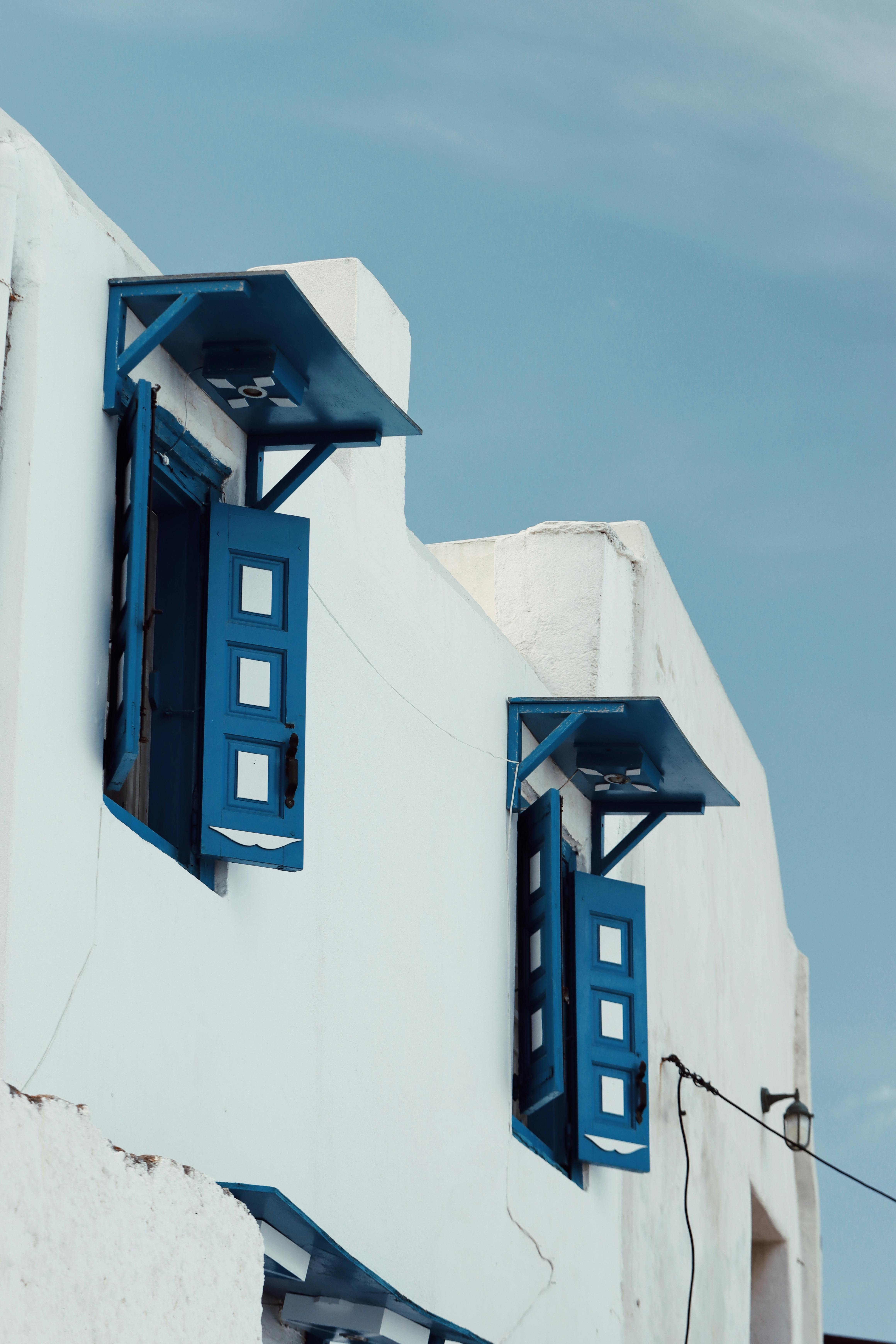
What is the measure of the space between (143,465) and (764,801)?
1081cm

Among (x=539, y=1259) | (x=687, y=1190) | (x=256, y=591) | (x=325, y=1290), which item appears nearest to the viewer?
(x=325, y=1290)

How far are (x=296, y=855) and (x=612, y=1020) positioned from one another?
3.80 m

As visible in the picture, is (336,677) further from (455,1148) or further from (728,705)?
(728,705)

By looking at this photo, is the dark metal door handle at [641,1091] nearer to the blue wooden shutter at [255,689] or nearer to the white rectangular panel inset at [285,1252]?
the blue wooden shutter at [255,689]

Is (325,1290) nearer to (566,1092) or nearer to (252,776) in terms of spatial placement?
(252,776)

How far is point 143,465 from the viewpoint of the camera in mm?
5395

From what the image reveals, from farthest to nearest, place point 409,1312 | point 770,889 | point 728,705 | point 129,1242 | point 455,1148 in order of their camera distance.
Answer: point 770,889 < point 728,705 < point 455,1148 < point 409,1312 < point 129,1242

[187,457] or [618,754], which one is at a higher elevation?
[187,457]

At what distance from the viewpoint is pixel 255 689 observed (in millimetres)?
6066

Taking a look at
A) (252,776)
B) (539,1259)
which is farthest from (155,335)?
(539,1259)

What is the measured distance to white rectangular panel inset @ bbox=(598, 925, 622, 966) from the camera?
30.9 feet

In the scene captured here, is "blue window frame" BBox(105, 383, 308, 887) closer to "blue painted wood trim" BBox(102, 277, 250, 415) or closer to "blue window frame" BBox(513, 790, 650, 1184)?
"blue painted wood trim" BBox(102, 277, 250, 415)

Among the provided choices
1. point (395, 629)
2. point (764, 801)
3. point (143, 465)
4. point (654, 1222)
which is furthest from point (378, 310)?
point (764, 801)

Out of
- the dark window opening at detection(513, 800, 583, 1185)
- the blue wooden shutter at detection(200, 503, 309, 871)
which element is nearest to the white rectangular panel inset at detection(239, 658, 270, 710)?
the blue wooden shutter at detection(200, 503, 309, 871)
